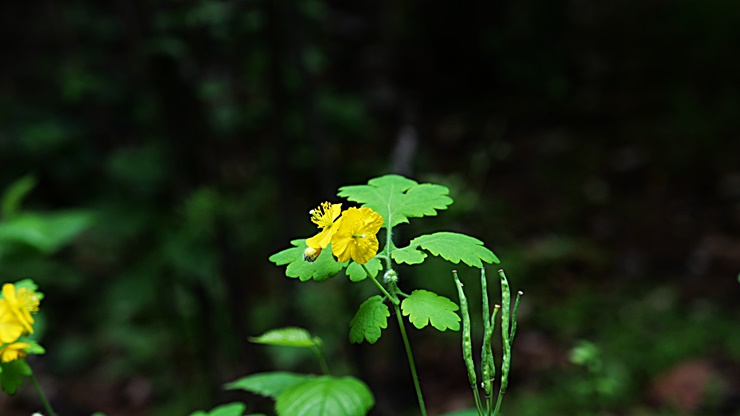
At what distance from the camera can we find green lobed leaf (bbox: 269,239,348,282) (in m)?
0.73

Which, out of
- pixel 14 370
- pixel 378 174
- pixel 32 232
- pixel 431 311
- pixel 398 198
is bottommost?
pixel 14 370

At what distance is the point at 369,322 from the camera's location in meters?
0.72

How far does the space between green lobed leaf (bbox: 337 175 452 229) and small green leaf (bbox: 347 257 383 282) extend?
0.19 ft

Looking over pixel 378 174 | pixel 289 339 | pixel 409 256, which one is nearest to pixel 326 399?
pixel 289 339

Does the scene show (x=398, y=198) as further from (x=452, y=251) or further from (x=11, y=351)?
(x=11, y=351)

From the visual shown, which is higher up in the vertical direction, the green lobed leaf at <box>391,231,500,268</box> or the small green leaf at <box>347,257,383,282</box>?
the green lobed leaf at <box>391,231,500,268</box>

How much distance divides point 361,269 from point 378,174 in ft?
7.81

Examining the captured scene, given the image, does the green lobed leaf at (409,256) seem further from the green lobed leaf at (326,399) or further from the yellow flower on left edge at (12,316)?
the yellow flower on left edge at (12,316)

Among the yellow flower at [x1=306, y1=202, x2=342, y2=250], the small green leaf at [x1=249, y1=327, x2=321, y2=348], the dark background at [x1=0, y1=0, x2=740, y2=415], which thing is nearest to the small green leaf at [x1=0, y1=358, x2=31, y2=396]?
the small green leaf at [x1=249, y1=327, x2=321, y2=348]

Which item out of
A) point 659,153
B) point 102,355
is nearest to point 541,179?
point 659,153

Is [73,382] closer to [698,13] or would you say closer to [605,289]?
[605,289]

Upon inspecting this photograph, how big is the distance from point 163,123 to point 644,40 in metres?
4.23

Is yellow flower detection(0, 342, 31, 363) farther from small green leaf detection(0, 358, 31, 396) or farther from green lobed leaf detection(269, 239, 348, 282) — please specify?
green lobed leaf detection(269, 239, 348, 282)

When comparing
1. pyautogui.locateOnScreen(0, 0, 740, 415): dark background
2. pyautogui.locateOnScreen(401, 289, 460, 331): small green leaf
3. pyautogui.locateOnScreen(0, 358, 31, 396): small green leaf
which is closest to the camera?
pyautogui.locateOnScreen(401, 289, 460, 331): small green leaf
